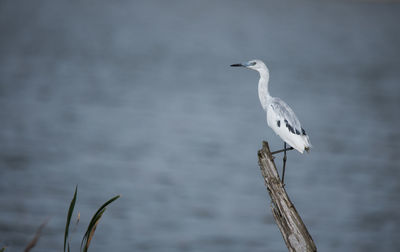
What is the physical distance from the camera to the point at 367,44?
38750 mm

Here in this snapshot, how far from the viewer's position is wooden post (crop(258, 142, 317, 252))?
15.5 feet

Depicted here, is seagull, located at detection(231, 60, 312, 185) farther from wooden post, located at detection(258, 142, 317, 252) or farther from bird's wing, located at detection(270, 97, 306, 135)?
wooden post, located at detection(258, 142, 317, 252)

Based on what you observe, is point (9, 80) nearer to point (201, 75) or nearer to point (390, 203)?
point (201, 75)

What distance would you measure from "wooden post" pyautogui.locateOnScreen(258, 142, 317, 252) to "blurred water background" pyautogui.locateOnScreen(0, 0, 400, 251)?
5.56m

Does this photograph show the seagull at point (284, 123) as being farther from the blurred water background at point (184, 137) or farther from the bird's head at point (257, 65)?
the blurred water background at point (184, 137)

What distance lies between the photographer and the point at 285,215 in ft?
16.1

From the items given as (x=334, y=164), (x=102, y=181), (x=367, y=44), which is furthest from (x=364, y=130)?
(x=367, y=44)

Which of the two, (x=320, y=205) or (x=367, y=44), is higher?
(x=367, y=44)

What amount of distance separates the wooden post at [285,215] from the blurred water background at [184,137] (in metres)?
5.56

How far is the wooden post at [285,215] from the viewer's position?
473 cm

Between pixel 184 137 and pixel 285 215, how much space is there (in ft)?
43.4

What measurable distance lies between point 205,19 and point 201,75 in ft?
93.8

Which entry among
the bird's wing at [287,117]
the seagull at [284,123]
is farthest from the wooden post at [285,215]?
the bird's wing at [287,117]

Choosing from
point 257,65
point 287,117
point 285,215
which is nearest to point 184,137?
point 257,65
